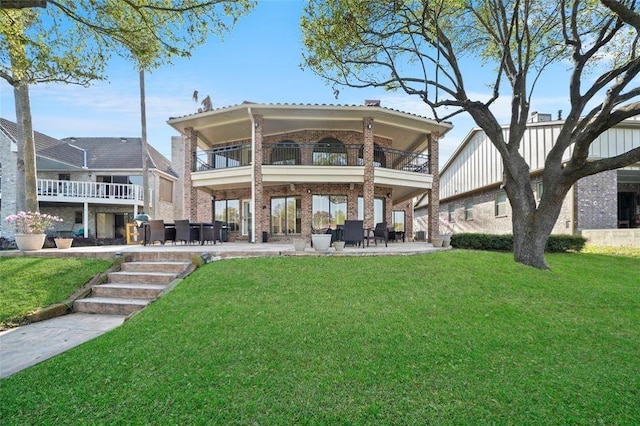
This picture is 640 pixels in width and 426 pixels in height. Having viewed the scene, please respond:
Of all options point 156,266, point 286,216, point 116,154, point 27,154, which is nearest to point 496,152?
point 286,216

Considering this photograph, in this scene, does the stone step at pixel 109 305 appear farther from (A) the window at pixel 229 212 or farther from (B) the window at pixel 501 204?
(B) the window at pixel 501 204

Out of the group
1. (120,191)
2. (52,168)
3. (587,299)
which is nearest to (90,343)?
(587,299)

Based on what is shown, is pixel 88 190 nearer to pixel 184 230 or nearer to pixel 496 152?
pixel 184 230

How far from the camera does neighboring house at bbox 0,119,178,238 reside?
1975 cm

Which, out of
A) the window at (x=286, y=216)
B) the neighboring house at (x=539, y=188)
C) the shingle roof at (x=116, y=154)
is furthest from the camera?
the shingle roof at (x=116, y=154)

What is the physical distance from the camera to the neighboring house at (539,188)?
46.7 ft

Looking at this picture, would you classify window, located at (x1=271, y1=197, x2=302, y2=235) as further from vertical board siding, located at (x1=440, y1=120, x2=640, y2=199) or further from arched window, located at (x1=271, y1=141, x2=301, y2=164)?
vertical board siding, located at (x1=440, y1=120, x2=640, y2=199)

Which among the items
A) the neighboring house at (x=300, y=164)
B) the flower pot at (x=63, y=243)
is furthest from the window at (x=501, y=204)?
the flower pot at (x=63, y=243)

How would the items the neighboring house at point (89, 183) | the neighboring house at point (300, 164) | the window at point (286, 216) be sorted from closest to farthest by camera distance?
the neighboring house at point (300, 164), the window at point (286, 216), the neighboring house at point (89, 183)

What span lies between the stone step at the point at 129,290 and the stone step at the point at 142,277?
0.64 feet

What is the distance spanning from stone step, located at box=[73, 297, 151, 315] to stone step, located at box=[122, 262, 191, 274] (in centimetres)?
118

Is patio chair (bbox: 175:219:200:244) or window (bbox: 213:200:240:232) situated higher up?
window (bbox: 213:200:240:232)

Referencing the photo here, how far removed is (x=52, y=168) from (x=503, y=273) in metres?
26.5

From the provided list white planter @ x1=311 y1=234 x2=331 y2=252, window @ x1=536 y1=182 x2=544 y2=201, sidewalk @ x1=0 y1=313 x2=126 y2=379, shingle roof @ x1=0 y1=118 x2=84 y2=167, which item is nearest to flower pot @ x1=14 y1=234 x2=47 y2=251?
sidewalk @ x1=0 y1=313 x2=126 y2=379
